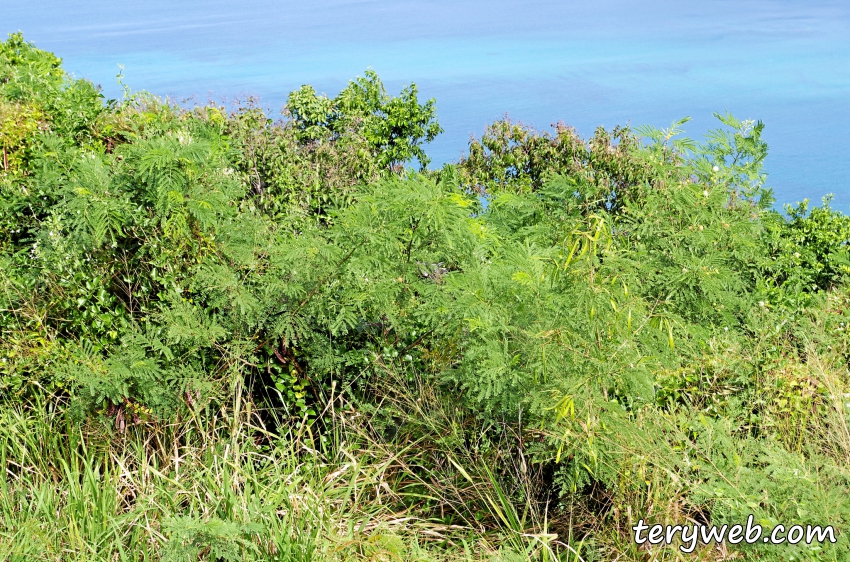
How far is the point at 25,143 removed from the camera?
5980 mm

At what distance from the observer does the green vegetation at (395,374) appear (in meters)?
3.52

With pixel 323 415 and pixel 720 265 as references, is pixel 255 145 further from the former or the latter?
pixel 720 265

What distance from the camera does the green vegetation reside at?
11.5 ft

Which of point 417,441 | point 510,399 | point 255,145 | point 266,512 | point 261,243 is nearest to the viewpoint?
point 266,512

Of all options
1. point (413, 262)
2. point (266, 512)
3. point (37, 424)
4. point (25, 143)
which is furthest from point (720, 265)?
point (25, 143)

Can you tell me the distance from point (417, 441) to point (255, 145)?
16.3 feet

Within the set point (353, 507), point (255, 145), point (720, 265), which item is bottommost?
point (353, 507)

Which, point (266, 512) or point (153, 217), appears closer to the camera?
point (266, 512)

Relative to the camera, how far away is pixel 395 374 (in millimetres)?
4219

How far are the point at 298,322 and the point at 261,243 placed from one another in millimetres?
736

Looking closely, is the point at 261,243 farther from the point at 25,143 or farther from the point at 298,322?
the point at 25,143

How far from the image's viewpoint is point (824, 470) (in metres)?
3.55

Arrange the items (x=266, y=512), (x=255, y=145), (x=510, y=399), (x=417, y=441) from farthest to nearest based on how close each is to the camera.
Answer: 1. (x=255, y=145)
2. (x=417, y=441)
3. (x=510, y=399)
4. (x=266, y=512)

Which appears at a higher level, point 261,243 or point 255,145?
point 255,145
